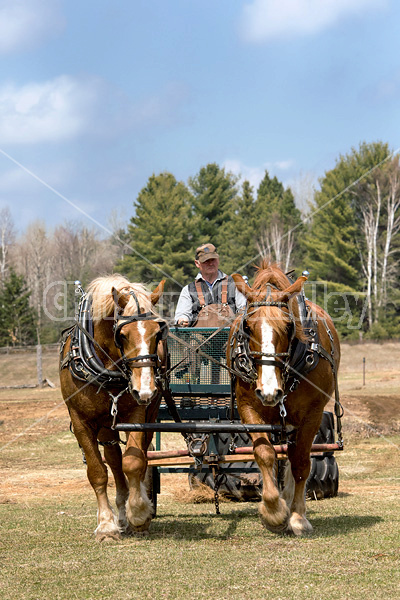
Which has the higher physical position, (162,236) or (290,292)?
(162,236)

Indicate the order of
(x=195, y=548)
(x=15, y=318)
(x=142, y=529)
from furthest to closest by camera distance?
1. (x=15, y=318)
2. (x=142, y=529)
3. (x=195, y=548)

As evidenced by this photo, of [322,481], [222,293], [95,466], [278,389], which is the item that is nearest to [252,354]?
[278,389]

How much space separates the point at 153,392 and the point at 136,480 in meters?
0.94

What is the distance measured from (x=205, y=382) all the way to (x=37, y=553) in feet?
8.83

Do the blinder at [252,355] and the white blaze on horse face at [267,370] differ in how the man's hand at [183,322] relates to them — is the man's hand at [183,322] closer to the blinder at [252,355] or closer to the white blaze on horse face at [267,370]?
the blinder at [252,355]

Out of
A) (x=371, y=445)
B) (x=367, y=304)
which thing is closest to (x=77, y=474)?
(x=371, y=445)

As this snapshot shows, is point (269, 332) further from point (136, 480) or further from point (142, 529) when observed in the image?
point (142, 529)

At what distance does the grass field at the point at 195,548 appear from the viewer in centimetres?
434

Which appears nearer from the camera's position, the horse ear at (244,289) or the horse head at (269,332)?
the horse head at (269,332)

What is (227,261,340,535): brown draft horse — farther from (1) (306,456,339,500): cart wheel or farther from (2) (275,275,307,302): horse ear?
(1) (306,456,339,500): cart wheel

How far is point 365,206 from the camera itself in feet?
156

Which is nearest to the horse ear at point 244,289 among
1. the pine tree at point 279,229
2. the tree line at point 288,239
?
the tree line at point 288,239

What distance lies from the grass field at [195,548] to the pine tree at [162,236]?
1338 inches

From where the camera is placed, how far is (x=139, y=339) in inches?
226
